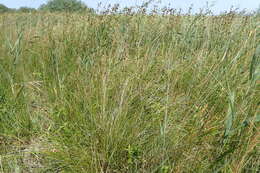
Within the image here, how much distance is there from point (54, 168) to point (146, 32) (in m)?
1.62

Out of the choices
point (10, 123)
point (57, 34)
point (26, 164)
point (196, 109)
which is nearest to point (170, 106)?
point (196, 109)

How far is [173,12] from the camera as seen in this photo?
2648mm

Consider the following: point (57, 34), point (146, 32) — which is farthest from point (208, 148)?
point (57, 34)

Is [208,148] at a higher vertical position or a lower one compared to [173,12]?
lower

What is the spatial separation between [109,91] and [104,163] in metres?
0.41

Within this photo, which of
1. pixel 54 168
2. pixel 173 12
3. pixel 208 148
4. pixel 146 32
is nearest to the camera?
pixel 208 148

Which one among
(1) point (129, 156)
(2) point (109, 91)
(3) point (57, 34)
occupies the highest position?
(3) point (57, 34)

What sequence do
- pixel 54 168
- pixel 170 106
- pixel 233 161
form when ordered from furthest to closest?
pixel 170 106 → pixel 54 168 → pixel 233 161

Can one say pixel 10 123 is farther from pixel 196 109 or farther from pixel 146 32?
pixel 146 32

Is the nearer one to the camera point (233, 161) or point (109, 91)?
point (233, 161)

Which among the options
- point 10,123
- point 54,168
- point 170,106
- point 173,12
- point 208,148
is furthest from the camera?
point 173,12

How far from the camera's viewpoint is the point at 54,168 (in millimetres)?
1100

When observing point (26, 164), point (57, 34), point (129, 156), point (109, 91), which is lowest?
point (26, 164)

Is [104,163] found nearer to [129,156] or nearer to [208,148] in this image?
[129,156]
